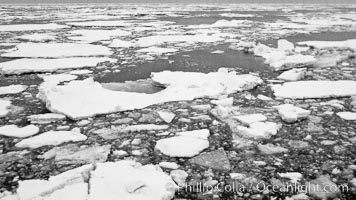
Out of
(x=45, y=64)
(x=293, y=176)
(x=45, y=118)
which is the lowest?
(x=293, y=176)

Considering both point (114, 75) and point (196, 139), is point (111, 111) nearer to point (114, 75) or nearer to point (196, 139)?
point (196, 139)

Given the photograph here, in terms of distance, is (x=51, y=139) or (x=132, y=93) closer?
(x=51, y=139)

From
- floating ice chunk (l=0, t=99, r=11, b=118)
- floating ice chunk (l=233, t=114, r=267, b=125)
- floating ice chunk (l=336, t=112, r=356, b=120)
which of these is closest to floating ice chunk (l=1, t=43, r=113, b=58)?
floating ice chunk (l=0, t=99, r=11, b=118)

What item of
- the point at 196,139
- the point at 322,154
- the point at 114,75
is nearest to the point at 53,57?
the point at 114,75

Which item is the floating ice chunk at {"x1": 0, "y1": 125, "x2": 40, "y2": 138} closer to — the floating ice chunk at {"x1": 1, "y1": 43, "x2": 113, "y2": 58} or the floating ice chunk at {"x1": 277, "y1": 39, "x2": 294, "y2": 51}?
the floating ice chunk at {"x1": 1, "y1": 43, "x2": 113, "y2": 58}

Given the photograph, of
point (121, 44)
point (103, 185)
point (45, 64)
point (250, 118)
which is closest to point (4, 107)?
point (103, 185)

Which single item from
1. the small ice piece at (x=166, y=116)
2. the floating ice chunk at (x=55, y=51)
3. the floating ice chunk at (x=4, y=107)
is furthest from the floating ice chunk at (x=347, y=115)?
the floating ice chunk at (x=55, y=51)

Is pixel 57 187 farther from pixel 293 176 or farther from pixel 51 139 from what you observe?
pixel 293 176
